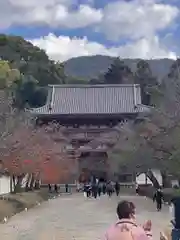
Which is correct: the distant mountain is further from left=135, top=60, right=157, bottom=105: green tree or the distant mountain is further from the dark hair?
the dark hair

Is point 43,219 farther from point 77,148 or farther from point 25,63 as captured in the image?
point 25,63

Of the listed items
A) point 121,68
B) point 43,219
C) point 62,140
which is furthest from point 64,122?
point 43,219

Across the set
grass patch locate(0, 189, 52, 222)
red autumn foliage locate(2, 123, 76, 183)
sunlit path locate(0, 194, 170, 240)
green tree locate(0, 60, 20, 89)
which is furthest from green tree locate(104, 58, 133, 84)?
sunlit path locate(0, 194, 170, 240)

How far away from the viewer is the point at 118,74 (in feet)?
278

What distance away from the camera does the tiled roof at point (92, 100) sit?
59.7 m

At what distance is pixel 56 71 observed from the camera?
8225 centimetres

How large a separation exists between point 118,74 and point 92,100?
2396cm

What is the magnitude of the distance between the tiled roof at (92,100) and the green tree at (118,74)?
21052 mm

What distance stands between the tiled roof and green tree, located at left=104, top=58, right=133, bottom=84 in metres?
21.1

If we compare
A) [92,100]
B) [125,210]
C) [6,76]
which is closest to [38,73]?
[6,76]

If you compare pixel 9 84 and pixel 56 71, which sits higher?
pixel 56 71

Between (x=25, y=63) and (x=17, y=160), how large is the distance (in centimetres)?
5245

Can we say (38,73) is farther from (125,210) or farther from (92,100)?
(125,210)

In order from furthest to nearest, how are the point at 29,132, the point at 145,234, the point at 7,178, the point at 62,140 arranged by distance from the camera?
the point at 62,140 < the point at 7,178 < the point at 29,132 < the point at 145,234
